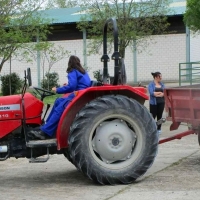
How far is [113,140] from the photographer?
8148 mm

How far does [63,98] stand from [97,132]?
0.66 meters

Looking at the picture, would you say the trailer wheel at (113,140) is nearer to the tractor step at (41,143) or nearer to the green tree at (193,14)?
the tractor step at (41,143)

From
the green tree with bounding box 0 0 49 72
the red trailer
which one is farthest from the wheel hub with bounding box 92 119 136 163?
the green tree with bounding box 0 0 49 72

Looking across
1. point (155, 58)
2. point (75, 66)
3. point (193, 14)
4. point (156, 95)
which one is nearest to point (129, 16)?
point (193, 14)

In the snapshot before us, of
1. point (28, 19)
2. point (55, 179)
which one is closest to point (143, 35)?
point (28, 19)

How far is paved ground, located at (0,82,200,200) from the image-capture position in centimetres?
743

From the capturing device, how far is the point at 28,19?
2553 cm

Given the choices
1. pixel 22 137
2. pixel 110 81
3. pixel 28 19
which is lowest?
pixel 22 137

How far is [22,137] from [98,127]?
1079 millimetres

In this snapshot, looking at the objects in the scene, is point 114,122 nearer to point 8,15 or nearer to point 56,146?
point 56,146

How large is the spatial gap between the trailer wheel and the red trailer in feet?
3.82

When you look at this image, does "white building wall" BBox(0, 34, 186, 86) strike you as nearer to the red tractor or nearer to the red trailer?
the red trailer

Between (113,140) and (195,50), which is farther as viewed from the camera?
(195,50)

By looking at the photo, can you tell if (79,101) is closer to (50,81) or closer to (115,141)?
(115,141)
